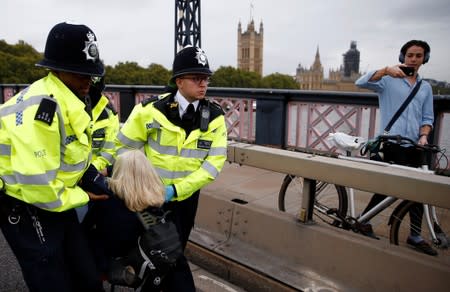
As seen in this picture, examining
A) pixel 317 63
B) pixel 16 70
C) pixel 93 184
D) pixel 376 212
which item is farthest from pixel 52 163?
pixel 317 63

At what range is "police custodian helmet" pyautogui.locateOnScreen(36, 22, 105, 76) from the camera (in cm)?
189

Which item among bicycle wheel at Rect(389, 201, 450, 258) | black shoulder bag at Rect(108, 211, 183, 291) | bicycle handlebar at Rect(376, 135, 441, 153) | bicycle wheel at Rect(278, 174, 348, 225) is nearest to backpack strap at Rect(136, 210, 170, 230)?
black shoulder bag at Rect(108, 211, 183, 291)

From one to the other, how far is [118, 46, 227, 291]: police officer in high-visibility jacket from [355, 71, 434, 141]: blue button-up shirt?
200cm

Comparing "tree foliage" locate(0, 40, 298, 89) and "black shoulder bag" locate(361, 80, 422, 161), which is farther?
"tree foliage" locate(0, 40, 298, 89)

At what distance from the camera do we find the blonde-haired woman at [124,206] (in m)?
2.14

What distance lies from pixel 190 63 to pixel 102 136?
3.48 feet

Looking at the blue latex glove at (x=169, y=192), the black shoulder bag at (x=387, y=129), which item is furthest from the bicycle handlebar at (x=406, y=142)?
the blue latex glove at (x=169, y=192)

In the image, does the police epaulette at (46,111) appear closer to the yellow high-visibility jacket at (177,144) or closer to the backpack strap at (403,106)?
the yellow high-visibility jacket at (177,144)

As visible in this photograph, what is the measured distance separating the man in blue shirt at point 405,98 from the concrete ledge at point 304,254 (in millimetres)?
1015

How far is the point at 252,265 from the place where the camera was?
318cm

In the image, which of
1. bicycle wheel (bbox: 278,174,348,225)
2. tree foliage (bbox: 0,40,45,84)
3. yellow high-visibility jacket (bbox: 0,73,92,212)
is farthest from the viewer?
tree foliage (bbox: 0,40,45,84)

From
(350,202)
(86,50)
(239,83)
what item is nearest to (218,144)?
(86,50)

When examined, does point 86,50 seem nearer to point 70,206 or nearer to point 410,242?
point 70,206

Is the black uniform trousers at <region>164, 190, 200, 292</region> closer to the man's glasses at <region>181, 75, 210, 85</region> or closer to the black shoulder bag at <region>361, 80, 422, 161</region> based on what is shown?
the man's glasses at <region>181, 75, 210, 85</region>
